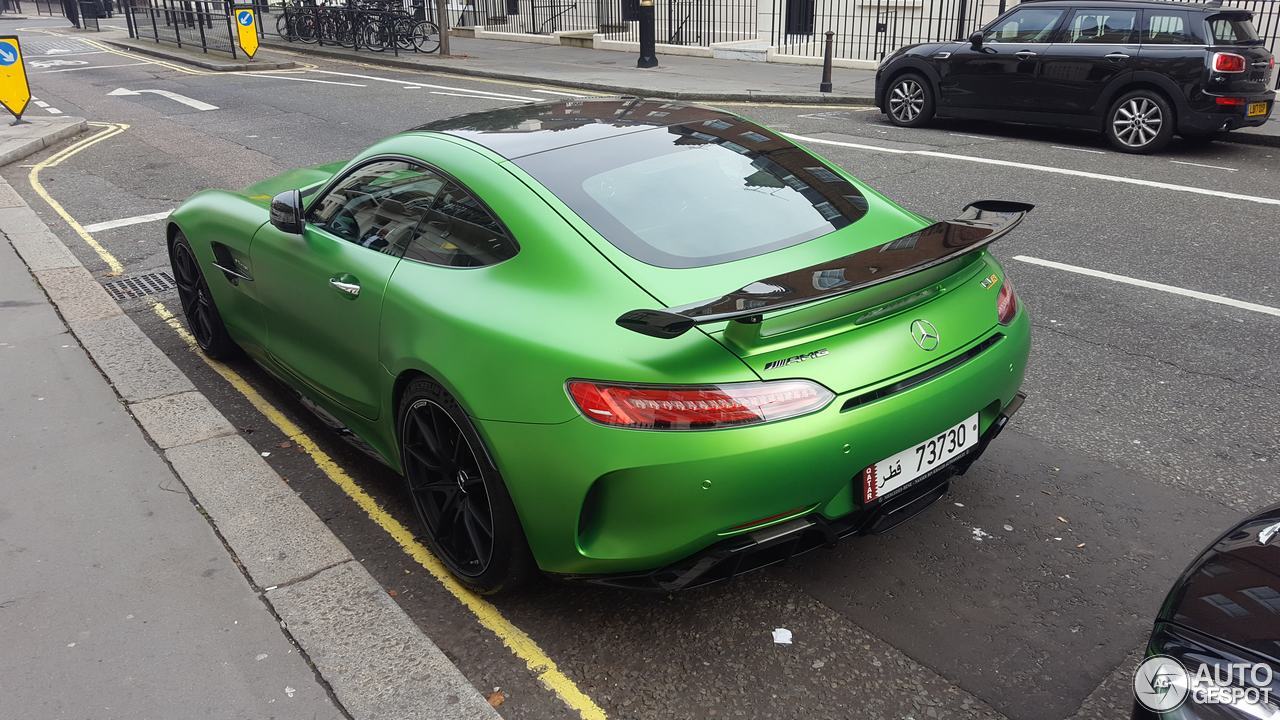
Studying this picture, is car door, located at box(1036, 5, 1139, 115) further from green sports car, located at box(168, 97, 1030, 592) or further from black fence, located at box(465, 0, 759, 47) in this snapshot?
black fence, located at box(465, 0, 759, 47)

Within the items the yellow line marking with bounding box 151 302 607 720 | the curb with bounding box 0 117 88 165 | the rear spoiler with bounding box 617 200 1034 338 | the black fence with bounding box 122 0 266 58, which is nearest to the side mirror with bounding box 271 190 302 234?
the yellow line marking with bounding box 151 302 607 720

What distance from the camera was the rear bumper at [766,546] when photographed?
2713 millimetres

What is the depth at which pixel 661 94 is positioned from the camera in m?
16.7

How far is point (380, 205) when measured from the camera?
3852 mm

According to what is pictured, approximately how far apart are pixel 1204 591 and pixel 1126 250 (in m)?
5.65

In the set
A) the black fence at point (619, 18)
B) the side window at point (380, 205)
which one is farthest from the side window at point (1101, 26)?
the black fence at point (619, 18)

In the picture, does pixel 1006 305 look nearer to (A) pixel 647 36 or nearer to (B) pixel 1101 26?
(B) pixel 1101 26

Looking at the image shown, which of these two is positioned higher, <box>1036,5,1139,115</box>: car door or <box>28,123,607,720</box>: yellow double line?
<box>1036,5,1139,115</box>: car door

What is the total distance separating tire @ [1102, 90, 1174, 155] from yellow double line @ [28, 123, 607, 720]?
993 centimetres

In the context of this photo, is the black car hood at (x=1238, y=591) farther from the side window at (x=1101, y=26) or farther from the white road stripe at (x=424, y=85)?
the white road stripe at (x=424, y=85)

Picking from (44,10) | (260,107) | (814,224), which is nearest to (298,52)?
(260,107)

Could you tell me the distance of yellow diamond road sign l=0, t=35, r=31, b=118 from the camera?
14.1 m

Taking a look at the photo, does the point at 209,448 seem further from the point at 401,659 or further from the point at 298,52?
the point at 298,52

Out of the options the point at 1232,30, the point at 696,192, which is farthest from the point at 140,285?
the point at 1232,30
